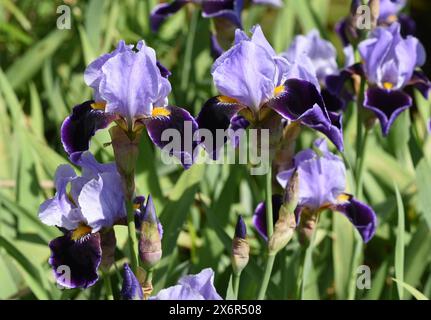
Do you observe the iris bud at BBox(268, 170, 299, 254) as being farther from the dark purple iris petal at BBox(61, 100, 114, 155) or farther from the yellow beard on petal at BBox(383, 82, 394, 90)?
the yellow beard on petal at BBox(383, 82, 394, 90)

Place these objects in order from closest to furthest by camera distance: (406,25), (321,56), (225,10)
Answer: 1. (225,10)
2. (321,56)
3. (406,25)

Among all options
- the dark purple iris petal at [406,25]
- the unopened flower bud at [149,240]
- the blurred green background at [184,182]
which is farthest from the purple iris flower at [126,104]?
the dark purple iris petal at [406,25]

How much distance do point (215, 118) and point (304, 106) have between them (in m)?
0.16

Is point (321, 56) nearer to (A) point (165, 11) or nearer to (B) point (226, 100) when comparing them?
(A) point (165, 11)

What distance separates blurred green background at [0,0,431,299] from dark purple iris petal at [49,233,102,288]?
1.05ft

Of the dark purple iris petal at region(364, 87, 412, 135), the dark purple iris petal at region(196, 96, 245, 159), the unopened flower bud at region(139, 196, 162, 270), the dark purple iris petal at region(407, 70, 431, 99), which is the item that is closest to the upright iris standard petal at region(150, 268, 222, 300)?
the unopened flower bud at region(139, 196, 162, 270)

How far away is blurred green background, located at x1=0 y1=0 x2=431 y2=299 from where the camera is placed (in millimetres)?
1825

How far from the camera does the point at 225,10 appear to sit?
6.87 ft

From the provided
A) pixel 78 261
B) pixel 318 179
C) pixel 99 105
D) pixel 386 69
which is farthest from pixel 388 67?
pixel 78 261

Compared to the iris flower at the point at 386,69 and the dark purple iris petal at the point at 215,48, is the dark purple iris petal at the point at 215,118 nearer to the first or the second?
the iris flower at the point at 386,69

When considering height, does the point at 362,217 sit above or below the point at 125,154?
below

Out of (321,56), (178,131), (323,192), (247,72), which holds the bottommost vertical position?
(323,192)

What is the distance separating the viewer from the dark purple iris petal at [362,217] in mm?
1635
